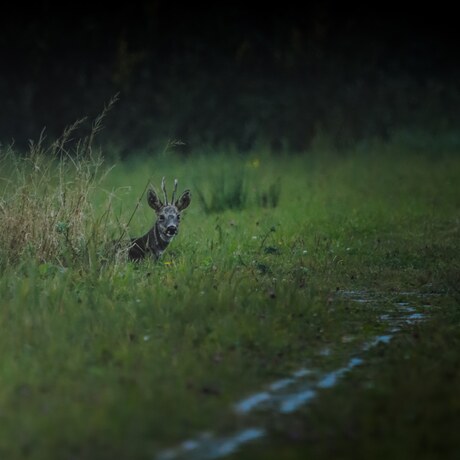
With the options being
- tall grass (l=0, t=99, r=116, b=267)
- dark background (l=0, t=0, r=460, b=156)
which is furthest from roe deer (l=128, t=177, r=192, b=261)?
dark background (l=0, t=0, r=460, b=156)

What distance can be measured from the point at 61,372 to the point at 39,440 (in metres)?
1.34

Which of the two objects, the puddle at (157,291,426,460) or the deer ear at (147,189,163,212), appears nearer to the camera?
the puddle at (157,291,426,460)

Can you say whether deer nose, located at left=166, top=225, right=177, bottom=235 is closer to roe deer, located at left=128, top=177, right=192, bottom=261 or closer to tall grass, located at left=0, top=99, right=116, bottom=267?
roe deer, located at left=128, top=177, right=192, bottom=261

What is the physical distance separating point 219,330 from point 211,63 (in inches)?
754

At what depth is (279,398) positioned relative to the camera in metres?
7.06

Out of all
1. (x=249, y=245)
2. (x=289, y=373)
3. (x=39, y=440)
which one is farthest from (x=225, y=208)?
(x=39, y=440)

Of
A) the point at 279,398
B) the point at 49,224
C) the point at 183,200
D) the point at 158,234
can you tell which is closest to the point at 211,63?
the point at 183,200

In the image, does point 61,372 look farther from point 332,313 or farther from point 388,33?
point 388,33

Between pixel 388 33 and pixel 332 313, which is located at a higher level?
pixel 388 33

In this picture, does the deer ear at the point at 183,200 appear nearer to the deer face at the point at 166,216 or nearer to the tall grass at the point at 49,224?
the deer face at the point at 166,216

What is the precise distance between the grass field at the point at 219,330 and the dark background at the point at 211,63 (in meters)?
11.0

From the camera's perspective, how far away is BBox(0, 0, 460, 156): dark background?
26703 millimetres

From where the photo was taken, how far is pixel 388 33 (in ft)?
89.9

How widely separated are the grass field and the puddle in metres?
0.07
